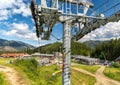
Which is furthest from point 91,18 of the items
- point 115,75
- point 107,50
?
point 107,50

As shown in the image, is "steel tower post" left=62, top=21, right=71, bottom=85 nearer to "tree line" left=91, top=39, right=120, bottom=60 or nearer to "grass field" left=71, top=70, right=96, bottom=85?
"grass field" left=71, top=70, right=96, bottom=85

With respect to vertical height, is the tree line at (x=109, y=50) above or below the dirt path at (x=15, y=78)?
below

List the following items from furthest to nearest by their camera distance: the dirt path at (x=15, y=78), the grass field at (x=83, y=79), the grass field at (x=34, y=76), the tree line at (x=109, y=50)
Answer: the tree line at (x=109, y=50) → the grass field at (x=83, y=79) → the grass field at (x=34, y=76) → the dirt path at (x=15, y=78)

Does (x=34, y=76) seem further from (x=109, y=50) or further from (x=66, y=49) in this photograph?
(x=109, y=50)

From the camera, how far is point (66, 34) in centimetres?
1767

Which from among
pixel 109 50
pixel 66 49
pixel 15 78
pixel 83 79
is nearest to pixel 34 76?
pixel 15 78

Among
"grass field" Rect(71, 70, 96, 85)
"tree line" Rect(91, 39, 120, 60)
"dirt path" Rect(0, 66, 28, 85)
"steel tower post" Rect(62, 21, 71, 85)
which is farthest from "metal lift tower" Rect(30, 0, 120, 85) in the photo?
"tree line" Rect(91, 39, 120, 60)

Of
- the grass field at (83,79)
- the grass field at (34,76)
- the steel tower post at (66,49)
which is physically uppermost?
the steel tower post at (66,49)

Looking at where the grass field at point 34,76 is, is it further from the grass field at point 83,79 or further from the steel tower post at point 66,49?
the steel tower post at point 66,49

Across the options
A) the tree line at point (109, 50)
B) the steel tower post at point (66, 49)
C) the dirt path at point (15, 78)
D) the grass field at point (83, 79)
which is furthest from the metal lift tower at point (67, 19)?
the tree line at point (109, 50)

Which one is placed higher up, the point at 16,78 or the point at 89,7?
the point at 89,7

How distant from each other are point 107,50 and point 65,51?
13838 cm

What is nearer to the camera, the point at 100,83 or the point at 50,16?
the point at 50,16

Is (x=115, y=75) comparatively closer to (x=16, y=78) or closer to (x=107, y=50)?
(x=16, y=78)
